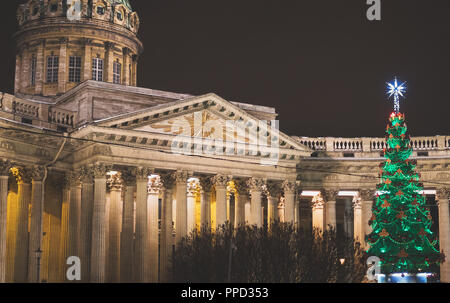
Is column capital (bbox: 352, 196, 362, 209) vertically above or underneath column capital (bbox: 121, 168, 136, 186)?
underneath

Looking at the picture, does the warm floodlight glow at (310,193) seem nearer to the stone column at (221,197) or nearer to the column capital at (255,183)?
the column capital at (255,183)

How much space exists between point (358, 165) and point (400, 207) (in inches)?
511

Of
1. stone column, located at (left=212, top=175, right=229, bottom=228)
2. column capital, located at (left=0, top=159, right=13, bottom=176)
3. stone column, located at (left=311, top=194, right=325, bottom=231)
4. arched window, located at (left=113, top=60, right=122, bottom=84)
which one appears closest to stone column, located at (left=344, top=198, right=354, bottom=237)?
stone column, located at (left=311, top=194, right=325, bottom=231)

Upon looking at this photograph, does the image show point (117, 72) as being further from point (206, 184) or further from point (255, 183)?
point (255, 183)

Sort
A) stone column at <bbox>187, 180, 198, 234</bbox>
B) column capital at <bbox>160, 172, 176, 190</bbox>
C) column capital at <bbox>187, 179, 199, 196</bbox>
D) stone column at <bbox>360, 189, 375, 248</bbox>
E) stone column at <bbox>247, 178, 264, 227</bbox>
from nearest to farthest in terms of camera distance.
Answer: column capital at <bbox>160, 172, 176, 190</bbox> → stone column at <bbox>247, 178, 264, 227</bbox> → stone column at <bbox>187, 180, 198, 234</bbox> → column capital at <bbox>187, 179, 199, 196</bbox> → stone column at <bbox>360, 189, 375, 248</bbox>

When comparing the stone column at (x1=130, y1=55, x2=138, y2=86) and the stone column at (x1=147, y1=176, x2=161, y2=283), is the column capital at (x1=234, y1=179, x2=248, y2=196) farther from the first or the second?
the stone column at (x1=130, y1=55, x2=138, y2=86)

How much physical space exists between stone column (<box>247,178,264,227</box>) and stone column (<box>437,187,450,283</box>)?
13.2 meters

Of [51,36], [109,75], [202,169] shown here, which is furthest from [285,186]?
[51,36]

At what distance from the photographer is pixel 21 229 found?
151 ft

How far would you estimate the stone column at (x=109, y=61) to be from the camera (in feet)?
219

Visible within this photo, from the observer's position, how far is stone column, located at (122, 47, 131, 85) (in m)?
68.4

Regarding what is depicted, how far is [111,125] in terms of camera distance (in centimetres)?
4522

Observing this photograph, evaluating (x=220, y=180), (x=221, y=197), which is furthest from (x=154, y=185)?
(x=221, y=197)

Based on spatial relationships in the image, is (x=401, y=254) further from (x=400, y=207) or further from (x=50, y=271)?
(x=50, y=271)
